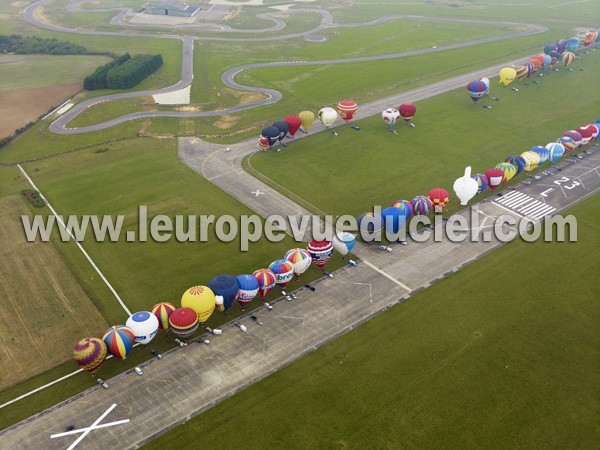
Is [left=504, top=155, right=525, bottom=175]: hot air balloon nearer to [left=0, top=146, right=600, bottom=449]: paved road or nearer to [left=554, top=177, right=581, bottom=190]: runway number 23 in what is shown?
[left=554, top=177, right=581, bottom=190]: runway number 23

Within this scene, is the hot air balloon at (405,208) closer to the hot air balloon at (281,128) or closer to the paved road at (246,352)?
the paved road at (246,352)

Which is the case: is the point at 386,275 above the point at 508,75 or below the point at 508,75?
below

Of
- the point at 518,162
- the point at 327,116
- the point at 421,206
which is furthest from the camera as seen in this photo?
the point at 327,116

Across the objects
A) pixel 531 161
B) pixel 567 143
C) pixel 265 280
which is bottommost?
pixel 265 280

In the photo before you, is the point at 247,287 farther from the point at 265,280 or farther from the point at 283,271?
the point at 283,271

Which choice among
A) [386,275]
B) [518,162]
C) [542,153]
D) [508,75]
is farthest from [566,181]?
[508,75]

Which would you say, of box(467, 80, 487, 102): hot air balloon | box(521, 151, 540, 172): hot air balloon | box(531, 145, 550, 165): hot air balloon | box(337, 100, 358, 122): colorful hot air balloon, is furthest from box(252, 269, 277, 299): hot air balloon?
box(467, 80, 487, 102): hot air balloon

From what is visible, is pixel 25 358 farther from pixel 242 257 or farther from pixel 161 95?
pixel 161 95
